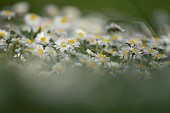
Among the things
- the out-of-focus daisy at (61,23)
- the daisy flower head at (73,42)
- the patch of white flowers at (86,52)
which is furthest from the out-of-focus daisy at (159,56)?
the out-of-focus daisy at (61,23)

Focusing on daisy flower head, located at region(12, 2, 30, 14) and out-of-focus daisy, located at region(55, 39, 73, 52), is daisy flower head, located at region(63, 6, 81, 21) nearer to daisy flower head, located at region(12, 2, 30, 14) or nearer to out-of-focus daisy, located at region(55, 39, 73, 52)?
daisy flower head, located at region(12, 2, 30, 14)

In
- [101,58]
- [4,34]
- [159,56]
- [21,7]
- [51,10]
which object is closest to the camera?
[101,58]

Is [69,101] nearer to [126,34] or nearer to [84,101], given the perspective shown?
[84,101]

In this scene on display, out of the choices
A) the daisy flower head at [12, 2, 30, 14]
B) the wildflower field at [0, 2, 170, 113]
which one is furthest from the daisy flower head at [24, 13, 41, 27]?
the daisy flower head at [12, 2, 30, 14]

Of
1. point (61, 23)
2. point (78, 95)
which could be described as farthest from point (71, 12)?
point (78, 95)

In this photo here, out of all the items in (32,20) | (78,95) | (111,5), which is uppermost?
(111,5)

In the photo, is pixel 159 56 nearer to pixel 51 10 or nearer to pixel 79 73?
pixel 79 73

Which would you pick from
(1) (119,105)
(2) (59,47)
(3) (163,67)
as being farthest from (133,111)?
(2) (59,47)

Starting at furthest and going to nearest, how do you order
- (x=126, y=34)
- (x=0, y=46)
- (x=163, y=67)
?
(x=126, y=34), (x=0, y=46), (x=163, y=67)
